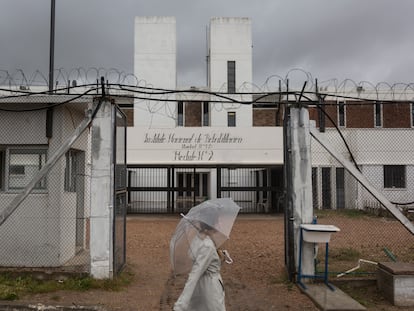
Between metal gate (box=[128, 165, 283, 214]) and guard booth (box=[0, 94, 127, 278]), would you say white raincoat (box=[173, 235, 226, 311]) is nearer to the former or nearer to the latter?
guard booth (box=[0, 94, 127, 278])

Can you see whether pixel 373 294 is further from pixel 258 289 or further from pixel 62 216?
pixel 62 216

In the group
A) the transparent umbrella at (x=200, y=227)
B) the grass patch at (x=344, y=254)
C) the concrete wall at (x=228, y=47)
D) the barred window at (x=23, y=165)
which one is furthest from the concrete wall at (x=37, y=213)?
the concrete wall at (x=228, y=47)

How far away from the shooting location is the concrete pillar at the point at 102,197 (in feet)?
24.3

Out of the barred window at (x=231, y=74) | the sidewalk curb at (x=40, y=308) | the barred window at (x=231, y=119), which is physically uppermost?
the barred window at (x=231, y=74)

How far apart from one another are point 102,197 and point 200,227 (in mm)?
3482

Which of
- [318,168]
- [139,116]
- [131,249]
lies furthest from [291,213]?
[139,116]

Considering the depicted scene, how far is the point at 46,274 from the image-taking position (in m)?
7.62

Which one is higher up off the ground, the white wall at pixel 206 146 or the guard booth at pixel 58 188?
the white wall at pixel 206 146

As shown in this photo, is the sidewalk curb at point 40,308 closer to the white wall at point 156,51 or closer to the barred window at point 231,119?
the white wall at point 156,51

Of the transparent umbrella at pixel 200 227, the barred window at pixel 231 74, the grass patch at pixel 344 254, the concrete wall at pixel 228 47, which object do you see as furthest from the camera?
the concrete wall at pixel 228 47

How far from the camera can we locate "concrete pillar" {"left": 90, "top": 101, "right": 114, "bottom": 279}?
24.3 feet

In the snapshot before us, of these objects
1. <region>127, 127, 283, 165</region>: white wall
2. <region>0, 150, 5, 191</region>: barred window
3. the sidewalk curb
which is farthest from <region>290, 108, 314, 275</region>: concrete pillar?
<region>127, 127, 283, 165</region>: white wall

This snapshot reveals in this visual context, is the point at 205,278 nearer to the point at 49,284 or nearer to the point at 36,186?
the point at 49,284

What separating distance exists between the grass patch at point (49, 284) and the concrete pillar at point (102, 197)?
0.18 metres
